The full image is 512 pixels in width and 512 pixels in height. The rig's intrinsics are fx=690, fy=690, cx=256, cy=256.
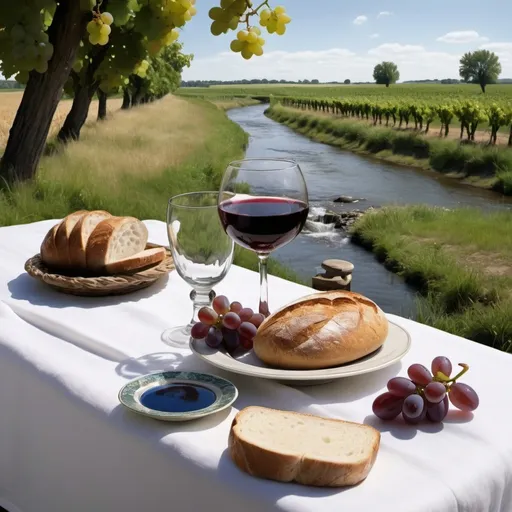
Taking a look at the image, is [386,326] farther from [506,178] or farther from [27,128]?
[506,178]

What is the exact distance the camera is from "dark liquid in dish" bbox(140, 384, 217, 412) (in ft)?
3.61

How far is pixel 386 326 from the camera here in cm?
127

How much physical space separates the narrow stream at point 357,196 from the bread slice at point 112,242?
13.0 feet

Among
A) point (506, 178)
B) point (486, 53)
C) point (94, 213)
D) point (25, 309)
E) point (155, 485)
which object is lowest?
point (506, 178)

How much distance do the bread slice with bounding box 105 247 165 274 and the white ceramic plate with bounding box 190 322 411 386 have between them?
54 cm

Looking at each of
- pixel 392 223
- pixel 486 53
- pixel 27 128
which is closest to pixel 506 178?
pixel 392 223

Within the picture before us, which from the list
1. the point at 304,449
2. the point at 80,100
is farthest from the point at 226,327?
the point at 80,100

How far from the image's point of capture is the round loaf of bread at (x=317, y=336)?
1.17 m

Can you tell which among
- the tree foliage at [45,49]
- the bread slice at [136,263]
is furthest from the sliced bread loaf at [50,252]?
the tree foliage at [45,49]

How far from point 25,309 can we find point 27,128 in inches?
191

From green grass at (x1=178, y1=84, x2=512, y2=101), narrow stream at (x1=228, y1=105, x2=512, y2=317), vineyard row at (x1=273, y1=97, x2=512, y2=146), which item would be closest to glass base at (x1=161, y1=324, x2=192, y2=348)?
narrow stream at (x1=228, y1=105, x2=512, y2=317)

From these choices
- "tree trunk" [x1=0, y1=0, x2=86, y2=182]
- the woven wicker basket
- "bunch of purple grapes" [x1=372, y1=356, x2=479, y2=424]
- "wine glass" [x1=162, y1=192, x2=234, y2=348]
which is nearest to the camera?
"bunch of purple grapes" [x1=372, y1=356, x2=479, y2=424]

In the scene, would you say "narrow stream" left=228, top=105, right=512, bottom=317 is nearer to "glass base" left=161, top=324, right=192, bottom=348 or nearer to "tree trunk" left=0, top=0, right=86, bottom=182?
"tree trunk" left=0, top=0, right=86, bottom=182

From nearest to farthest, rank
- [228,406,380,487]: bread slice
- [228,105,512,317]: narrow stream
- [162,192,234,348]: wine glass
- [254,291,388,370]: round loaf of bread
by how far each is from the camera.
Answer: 1. [228,406,380,487]: bread slice
2. [254,291,388,370]: round loaf of bread
3. [162,192,234,348]: wine glass
4. [228,105,512,317]: narrow stream
